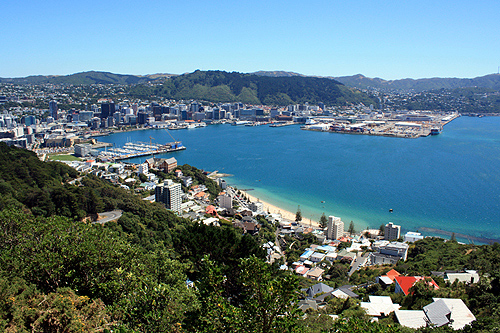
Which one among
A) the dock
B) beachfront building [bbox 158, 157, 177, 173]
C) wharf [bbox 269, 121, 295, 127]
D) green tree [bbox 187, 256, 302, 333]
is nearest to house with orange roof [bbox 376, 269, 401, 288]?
green tree [bbox 187, 256, 302, 333]

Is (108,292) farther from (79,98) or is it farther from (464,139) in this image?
(79,98)

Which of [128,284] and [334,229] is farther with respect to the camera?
[334,229]

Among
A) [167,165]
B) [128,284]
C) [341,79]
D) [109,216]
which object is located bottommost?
[167,165]

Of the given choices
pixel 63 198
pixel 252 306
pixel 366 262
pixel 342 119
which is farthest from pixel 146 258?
pixel 342 119

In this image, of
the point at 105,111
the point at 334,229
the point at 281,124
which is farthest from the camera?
the point at 281,124

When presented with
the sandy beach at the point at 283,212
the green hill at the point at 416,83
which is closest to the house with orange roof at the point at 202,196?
the sandy beach at the point at 283,212

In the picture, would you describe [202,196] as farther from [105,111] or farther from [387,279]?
[105,111]

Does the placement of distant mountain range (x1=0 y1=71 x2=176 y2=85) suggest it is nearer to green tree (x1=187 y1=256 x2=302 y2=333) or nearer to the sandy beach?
the sandy beach

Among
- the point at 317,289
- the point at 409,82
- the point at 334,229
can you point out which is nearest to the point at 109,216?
the point at 317,289
